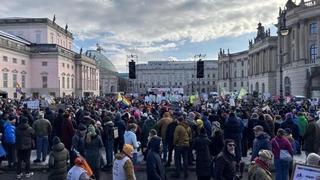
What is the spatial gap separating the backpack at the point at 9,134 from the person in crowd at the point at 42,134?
81 cm

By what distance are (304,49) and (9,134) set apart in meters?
63.9

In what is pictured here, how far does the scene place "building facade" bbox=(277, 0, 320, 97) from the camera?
6638 centimetres

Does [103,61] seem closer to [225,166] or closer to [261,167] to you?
[225,166]

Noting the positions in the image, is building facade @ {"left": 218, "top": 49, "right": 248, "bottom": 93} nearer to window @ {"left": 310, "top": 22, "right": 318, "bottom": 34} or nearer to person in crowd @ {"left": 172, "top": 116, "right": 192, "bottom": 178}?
window @ {"left": 310, "top": 22, "right": 318, "bottom": 34}

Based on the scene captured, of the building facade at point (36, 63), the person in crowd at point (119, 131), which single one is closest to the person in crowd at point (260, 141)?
the person in crowd at point (119, 131)

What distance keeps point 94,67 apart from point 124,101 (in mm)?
75259

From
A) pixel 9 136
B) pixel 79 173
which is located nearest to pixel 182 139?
pixel 9 136

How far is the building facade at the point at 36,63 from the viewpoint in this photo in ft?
214

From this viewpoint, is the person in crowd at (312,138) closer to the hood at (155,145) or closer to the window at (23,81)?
the hood at (155,145)

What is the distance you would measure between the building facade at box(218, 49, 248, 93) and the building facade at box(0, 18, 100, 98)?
60.5 metres

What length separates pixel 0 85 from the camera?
61500 millimetres

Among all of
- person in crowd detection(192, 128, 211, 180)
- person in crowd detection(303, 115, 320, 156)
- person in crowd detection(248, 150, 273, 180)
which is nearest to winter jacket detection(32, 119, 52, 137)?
person in crowd detection(192, 128, 211, 180)

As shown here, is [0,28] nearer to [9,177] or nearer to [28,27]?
[28,27]

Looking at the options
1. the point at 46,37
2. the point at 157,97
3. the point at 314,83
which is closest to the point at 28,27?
the point at 46,37
